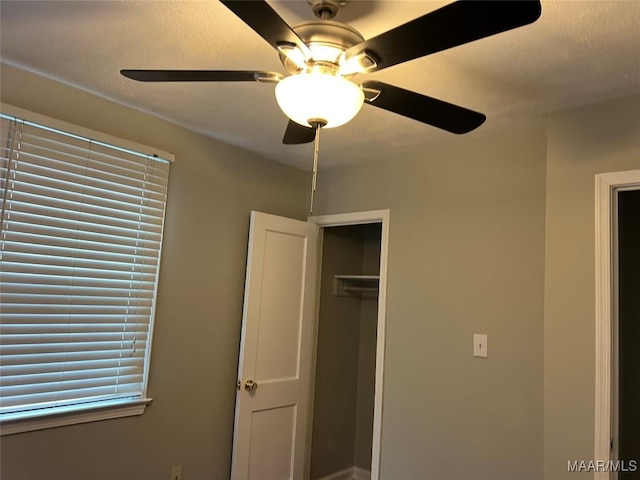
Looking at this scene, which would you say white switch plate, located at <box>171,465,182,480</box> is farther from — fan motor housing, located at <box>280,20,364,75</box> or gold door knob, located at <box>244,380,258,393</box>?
fan motor housing, located at <box>280,20,364,75</box>

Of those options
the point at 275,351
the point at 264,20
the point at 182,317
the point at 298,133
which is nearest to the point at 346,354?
the point at 275,351

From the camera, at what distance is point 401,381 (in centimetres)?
298

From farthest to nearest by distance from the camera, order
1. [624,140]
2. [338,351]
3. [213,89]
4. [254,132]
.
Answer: [338,351], [254,132], [213,89], [624,140]

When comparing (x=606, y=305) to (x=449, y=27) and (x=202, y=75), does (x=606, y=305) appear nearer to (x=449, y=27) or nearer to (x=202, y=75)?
(x=449, y=27)

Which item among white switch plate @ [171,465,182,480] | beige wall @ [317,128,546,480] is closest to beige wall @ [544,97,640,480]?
beige wall @ [317,128,546,480]

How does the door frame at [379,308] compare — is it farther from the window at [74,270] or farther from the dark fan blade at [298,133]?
the dark fan blade at [298,133]

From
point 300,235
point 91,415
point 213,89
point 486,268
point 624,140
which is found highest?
point 213,89

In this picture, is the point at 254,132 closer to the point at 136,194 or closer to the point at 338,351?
the point at 136,194

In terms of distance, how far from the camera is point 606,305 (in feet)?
6.77

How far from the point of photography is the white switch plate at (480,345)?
8.68 feet

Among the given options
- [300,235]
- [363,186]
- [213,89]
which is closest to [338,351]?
[300,235]

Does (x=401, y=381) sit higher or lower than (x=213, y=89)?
lower

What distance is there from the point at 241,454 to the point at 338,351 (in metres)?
1.19

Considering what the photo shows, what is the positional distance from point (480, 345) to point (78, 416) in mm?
2120
